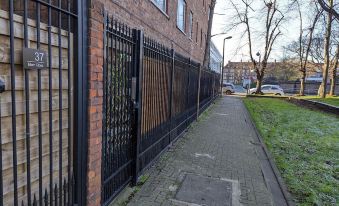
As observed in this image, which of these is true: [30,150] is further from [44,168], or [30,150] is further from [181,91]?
[181,91]

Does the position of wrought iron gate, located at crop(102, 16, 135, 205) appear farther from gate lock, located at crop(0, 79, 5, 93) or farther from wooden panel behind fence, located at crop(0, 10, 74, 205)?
gate lock, located at crop(0, 79, 5, 93)

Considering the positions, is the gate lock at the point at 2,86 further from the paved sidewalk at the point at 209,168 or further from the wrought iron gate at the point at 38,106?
the paved sidewalk at the point at 209,168

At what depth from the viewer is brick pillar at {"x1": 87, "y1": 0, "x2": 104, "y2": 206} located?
2.87m

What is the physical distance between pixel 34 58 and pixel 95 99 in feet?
3.22

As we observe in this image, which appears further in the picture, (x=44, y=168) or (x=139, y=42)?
(x=139, y=42)

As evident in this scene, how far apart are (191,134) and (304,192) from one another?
168 inches

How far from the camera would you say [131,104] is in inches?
168

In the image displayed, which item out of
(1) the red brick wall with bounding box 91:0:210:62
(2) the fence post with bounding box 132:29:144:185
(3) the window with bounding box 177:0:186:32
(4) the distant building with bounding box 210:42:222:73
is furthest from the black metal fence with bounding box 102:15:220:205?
(4) the distant building with bounding box 210:42:222:73

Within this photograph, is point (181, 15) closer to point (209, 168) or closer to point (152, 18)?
point (152, 18)

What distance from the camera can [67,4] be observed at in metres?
2.55

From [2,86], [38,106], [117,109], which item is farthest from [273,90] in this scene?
[2,86]

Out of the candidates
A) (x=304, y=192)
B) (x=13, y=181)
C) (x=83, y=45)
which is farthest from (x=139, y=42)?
(x=304, y=192)

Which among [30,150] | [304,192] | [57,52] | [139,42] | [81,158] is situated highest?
[139,42]

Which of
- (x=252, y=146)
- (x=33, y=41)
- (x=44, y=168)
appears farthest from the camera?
(x=252, y=146)
